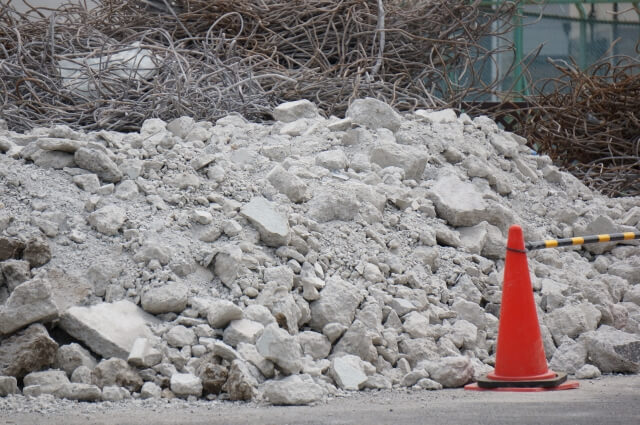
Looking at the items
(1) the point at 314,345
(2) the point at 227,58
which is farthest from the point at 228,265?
(2) the point at 227,58

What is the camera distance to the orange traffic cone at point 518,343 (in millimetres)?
4020

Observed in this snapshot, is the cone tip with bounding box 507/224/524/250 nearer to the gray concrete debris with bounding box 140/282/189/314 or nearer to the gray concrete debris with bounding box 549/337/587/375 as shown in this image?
the gray concrete debris with bounding box 549/337/587/375

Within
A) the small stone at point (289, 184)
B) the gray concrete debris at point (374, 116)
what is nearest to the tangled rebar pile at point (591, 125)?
the gray concrete debris at point (374, 116)

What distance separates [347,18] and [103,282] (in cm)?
486

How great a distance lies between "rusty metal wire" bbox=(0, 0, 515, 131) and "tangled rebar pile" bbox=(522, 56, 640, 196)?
0.95 meters

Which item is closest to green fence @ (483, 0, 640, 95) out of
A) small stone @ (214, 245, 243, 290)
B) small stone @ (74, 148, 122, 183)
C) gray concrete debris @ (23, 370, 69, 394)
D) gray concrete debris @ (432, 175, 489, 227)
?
gray concrete debris @ (432, 175, 489, 227)

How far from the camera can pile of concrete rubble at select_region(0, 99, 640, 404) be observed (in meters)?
3.90

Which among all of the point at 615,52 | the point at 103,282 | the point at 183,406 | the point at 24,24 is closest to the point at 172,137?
the point at 103,282

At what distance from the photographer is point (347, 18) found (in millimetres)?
8492

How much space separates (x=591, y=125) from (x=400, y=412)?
648 cm

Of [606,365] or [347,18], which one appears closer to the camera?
[606,365]

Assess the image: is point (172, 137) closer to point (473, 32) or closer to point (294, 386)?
point (294, 386)

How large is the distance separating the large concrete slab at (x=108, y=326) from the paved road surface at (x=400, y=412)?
0.41 meters

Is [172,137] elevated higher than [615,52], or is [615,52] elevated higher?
[615,52]
